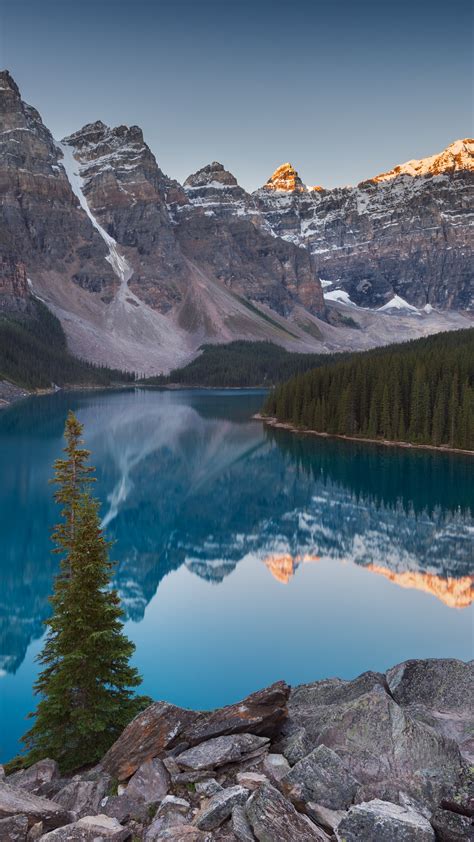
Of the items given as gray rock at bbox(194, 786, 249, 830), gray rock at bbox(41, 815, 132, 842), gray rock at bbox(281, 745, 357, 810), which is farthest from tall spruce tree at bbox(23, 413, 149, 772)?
gray rock at bbox(281, 745, 357, 810)

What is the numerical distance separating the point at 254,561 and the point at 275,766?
2939 cm

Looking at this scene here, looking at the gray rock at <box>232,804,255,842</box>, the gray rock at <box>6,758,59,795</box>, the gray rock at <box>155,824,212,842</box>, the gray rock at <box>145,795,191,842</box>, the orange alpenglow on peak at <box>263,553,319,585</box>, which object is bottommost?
the orange alpenglow on peak at <box>263,553,319,585</box>

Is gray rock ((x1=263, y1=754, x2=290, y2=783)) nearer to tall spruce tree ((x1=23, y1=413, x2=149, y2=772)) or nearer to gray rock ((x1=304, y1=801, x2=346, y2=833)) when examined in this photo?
gray rock ((x1=304, y1=801, x2=346, y2=833))

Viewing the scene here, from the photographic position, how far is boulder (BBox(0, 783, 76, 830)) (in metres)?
8.20

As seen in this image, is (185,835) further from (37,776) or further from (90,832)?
(37,776)

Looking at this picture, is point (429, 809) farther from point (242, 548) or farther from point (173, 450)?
point (173, 450)

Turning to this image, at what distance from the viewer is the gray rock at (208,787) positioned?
857 centimetres

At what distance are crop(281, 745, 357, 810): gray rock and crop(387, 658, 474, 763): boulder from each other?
124 inches

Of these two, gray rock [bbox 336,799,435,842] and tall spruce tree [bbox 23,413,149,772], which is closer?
gray rock [bbox 336,799,435,842]

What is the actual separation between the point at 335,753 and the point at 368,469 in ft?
202

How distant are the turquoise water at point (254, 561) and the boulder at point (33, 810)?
9.47 meters

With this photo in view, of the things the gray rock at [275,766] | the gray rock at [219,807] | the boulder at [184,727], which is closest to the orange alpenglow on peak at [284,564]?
the boulder at [184,727]

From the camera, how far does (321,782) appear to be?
8.26m

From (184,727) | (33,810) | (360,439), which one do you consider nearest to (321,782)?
(184,727)
